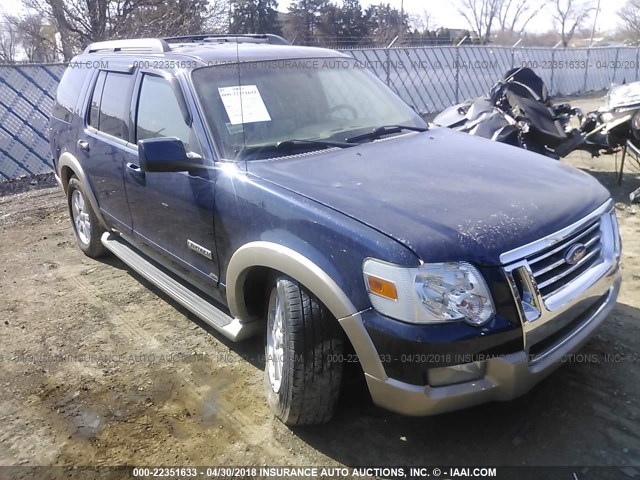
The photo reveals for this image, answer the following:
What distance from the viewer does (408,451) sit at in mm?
2770

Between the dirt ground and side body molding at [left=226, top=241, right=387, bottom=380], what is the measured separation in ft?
2.08

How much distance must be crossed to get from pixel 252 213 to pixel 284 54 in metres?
1.50

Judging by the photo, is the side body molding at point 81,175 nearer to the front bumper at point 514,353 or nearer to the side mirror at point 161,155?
the side mirror at point 161,155

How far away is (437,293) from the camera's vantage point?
2.32 meters

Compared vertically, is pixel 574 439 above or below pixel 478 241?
below

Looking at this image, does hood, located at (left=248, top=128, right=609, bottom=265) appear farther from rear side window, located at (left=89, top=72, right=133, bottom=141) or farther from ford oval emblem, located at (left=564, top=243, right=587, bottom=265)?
rear side window, located at (left=89, top=72, right=133, bottom=141)

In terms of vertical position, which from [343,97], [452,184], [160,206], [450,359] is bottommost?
[450,359]

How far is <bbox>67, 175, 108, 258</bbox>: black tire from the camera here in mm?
5172

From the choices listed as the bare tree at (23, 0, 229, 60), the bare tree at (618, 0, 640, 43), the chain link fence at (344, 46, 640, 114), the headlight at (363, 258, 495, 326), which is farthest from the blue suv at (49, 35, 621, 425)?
the bare tree at (618, 0, 640, 43)

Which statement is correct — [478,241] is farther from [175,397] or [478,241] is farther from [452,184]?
[175,397]

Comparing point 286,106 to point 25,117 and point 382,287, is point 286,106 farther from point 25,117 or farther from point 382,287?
point 25,117

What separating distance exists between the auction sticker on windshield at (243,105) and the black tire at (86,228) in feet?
7.42

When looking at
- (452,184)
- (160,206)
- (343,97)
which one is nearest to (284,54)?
(343,97)

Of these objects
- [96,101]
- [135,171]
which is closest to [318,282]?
[135,171]
